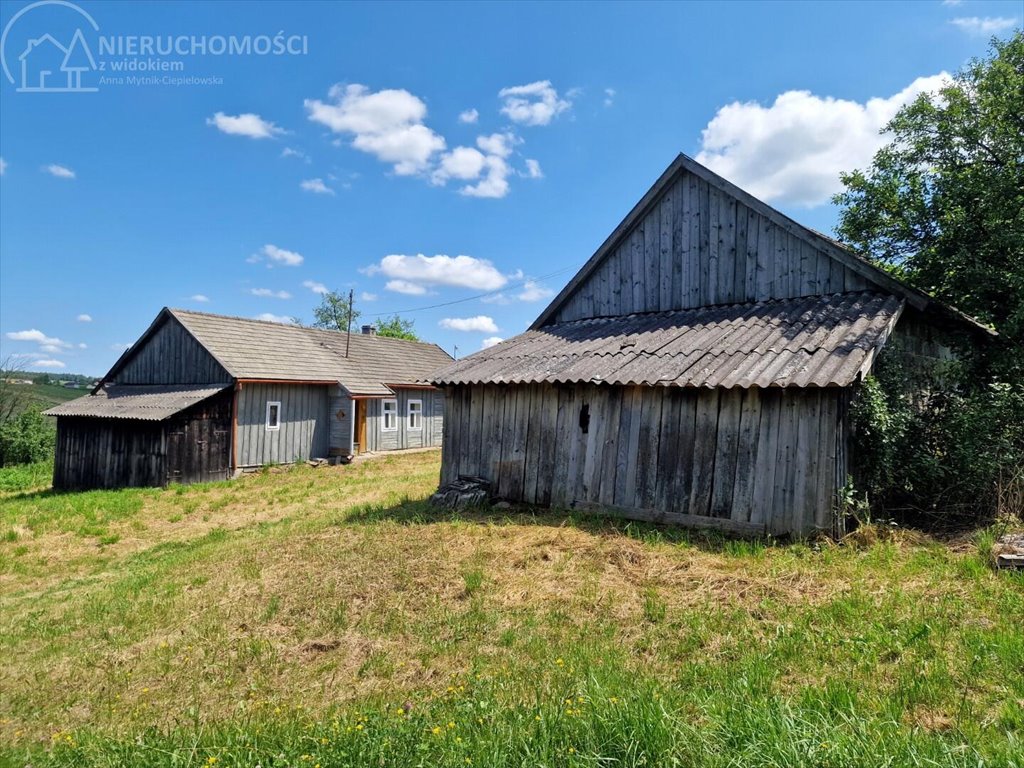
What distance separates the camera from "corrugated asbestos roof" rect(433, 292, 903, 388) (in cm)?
783

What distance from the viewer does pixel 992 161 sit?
11.8m

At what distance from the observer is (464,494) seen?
11.2 m

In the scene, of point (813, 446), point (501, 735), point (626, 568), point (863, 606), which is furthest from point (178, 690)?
point (813, 446)

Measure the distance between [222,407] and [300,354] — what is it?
16.1 ft

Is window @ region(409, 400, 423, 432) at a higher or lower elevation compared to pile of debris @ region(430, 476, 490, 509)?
higher

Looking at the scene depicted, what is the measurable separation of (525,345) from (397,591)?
280 inches

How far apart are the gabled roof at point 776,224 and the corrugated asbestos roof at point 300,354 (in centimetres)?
754

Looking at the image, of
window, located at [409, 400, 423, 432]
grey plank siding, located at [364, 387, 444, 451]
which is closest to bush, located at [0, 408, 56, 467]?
grey plank siding, located at [364, 387, 444, 451]

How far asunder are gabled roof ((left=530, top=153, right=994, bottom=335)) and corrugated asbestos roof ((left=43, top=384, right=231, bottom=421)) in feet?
42.9

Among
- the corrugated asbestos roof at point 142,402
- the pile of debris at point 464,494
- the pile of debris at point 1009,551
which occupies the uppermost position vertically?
the corrugated asbestos roof at point 142,402

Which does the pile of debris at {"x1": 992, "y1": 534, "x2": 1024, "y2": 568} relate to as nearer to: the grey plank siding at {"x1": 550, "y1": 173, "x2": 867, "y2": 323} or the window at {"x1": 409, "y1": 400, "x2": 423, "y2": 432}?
the grey plank siding at {"x1": 550, "y1": 173, "x2": 867, "y2": 323}

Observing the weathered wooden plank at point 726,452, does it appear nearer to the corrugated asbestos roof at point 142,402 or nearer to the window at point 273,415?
the corrugated asbestos roof at point 142,402

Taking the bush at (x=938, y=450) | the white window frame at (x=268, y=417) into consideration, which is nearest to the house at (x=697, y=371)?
the bush at (x=938, y=450)

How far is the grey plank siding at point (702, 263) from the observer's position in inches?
418
